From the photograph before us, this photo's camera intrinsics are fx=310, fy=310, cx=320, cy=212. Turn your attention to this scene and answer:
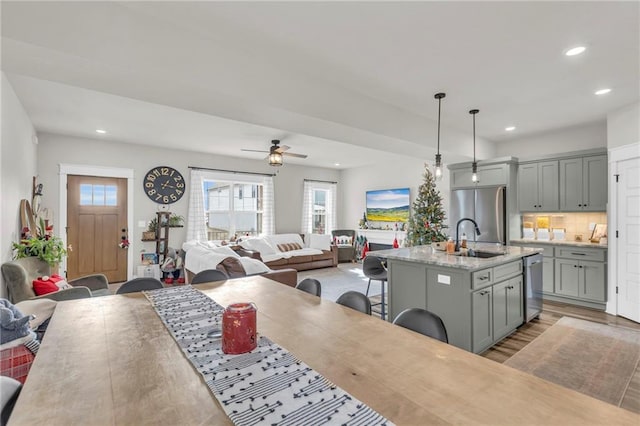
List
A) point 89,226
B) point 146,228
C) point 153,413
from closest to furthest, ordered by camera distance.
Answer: point 153,413 → point 89,226 → point 146,228

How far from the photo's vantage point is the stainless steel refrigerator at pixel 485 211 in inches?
203

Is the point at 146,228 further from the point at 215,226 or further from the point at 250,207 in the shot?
the point at 250,207

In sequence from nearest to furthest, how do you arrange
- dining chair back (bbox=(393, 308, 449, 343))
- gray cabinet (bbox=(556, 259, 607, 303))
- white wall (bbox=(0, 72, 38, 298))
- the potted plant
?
dining chair back (bbox=(393, 308, 449, 343))
white wall (bbox=(0, 72, 38, 298))
the potted plant
gray cabinet (bbox=(556, 259, 607, 303))

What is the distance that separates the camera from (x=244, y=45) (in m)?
2.52

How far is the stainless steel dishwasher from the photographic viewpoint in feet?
11.9

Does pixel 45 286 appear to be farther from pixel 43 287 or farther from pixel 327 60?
pixel 327 60

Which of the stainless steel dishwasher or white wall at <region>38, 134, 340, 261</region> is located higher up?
white wall at <region>38, 134, 340, 261</region>

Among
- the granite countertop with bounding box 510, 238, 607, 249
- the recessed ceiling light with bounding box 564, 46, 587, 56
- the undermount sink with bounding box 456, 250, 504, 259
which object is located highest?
the recessed ceiling light with bounding box 564, 46, 587, 56

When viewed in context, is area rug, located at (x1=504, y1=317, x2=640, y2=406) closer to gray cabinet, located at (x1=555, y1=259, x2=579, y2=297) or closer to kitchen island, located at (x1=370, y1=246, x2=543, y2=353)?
kitchen island, located at (x1=370, y1=246, x2=543, y2=353)

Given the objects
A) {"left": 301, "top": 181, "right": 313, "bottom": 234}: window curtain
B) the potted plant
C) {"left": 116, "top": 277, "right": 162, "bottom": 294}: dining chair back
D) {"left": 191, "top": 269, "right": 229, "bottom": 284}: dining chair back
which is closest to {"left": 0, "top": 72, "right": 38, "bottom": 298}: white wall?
the potted plant

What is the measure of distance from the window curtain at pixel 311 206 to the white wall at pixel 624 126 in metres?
6.23

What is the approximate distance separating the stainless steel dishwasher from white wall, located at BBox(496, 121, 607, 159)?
2342mm

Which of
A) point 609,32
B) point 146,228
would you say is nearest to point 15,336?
point 609,32

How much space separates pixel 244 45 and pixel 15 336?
2.44 m
